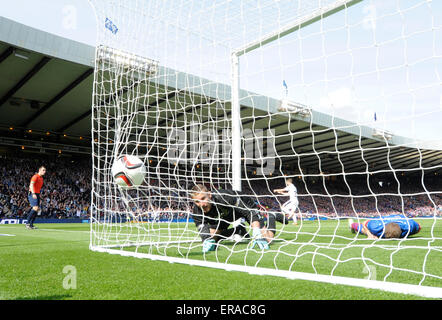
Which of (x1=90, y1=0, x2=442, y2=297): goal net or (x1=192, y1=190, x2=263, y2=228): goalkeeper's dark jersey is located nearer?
(x1=90, y1=0, x2=442, y2=297): goal net

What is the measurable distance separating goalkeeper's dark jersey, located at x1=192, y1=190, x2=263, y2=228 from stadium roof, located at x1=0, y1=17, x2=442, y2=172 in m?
2.46

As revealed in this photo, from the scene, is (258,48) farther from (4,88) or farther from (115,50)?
(4,88)

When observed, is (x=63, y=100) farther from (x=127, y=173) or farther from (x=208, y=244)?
(x=208, y=244)

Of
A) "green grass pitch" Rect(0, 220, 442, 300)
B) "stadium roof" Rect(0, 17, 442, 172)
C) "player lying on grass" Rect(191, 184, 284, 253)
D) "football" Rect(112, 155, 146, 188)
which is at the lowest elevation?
"green grass pitch" Rect(0, 220, 442, 300)

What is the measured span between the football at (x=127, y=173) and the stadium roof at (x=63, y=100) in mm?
2287

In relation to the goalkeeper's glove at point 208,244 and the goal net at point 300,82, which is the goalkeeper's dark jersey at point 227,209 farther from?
the goalkeeper's glove at point 208,244

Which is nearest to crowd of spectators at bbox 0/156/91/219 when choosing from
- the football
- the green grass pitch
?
the football

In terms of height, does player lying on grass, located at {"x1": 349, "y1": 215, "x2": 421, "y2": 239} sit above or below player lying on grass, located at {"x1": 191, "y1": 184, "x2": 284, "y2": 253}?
below

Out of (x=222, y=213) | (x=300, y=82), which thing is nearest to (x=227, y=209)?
(x=222, y=213)

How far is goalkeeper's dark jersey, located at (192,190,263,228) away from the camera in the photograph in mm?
4027

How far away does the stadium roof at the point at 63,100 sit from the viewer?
10438 mm

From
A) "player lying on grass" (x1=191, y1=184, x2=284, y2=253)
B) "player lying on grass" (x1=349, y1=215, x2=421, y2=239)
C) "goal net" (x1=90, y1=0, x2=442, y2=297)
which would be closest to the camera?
"goal net" (x1=90, y1=0, x2=442, y2=297)

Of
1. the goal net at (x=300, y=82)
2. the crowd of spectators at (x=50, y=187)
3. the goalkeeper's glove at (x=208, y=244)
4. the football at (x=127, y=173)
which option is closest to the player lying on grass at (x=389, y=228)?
the goal net at (x=300, y=82)

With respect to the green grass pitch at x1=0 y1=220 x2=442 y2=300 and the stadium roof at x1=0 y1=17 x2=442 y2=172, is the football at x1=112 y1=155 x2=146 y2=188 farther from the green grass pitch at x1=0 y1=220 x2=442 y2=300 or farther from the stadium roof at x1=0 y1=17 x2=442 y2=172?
the stadium roof at x1=0 y1=17 x2=442 y2=172
